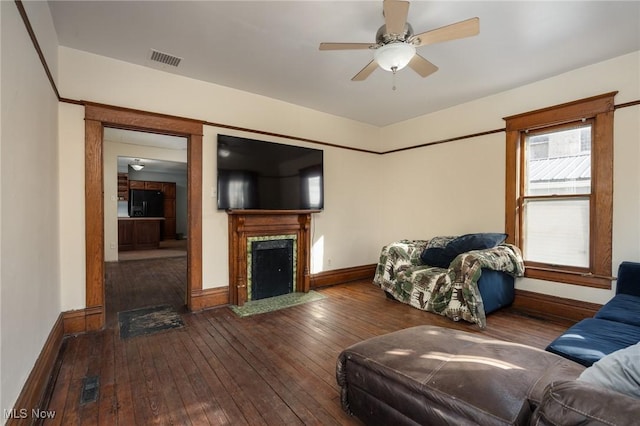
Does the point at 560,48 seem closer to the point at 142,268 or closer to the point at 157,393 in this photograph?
the point at 157,393

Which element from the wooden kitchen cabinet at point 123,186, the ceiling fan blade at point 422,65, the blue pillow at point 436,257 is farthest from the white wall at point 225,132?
the wooden kitchen cabinet at point 123,186

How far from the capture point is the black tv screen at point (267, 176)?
145 inches

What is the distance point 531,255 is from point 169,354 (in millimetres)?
4247

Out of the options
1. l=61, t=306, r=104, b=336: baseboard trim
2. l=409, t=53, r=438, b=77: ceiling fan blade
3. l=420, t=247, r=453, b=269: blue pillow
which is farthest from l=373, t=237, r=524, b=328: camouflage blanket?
l=61, t=306, r=104, b=336: baseboard trim

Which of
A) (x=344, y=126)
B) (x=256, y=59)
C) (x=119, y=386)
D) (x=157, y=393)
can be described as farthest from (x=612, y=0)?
(x=119, y=386)

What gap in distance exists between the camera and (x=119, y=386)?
79.7 inches

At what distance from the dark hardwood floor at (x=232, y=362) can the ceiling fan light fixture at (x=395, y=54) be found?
243 centimetres

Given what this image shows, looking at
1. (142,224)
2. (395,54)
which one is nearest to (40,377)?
(395,54)

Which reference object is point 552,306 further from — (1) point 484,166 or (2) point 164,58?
(2) point 164,58

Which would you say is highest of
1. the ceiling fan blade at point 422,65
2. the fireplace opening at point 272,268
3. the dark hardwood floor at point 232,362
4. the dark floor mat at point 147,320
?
the ceiling fan blade at point 422,65

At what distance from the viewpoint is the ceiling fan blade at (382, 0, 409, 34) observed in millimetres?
1804

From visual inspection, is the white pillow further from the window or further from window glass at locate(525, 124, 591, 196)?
window glass at locate(525, 124, 591, 196)

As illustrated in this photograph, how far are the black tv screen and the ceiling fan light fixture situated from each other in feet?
7.01

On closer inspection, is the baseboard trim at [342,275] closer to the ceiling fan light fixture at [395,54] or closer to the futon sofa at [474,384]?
the futon sofa at [474,384]
